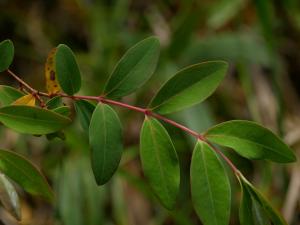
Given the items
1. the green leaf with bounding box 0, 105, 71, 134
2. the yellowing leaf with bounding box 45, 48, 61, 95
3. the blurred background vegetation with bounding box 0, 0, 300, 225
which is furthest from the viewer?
the blurred background vegetation with bounding box 0, 0, 300, 225

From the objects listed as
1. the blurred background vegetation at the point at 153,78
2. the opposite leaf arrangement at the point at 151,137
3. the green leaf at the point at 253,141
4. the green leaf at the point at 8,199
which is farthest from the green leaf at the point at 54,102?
the blurred background vegetation at the point at 153,78

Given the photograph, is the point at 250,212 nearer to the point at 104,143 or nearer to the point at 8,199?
the point at 104,143

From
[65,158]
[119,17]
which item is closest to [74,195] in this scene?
[65,158]

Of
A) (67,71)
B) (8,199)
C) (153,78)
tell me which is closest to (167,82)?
(67,71)

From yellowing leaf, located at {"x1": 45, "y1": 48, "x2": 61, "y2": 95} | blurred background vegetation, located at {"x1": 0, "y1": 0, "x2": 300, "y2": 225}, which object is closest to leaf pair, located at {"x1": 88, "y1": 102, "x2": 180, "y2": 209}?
yellowing leaf, located at {"x1": 45, "y1": 48, "x2": 61, "y2": 95}

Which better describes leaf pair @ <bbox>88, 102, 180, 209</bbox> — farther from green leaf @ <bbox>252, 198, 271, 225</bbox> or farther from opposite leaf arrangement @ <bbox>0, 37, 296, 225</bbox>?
green leaf @ <bbox>252, 198, 271, 225</bbox>

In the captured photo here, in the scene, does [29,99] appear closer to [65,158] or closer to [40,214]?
[65,158]

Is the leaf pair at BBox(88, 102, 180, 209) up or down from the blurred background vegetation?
down
